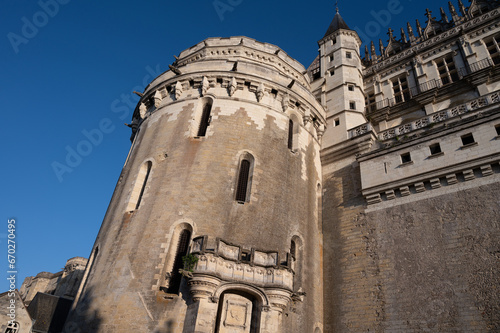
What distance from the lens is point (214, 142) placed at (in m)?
16.8

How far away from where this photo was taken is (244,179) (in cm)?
1639

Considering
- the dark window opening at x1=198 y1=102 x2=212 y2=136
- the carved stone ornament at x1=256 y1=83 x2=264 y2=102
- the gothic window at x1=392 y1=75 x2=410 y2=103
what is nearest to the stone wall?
the carved stone ornament at x1=256 y1=83 x2=264 y2=102

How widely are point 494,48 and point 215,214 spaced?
794 inches

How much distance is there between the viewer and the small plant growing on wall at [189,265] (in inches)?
472

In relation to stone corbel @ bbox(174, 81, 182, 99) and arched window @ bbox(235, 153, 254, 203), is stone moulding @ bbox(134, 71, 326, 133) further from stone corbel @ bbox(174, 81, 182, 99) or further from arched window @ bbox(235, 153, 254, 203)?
arched window @ bbox(235, 153, 254, 203)

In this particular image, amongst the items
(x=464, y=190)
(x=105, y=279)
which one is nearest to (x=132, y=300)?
(x=105, y=279)

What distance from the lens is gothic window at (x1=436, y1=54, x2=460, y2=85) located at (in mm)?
21891

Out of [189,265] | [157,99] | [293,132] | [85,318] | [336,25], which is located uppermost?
[336,25]

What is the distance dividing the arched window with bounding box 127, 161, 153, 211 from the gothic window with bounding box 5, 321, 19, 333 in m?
9.97

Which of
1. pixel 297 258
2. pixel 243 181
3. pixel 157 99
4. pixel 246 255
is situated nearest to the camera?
pixel 246 255

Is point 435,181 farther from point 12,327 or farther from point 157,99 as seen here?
point 12,327

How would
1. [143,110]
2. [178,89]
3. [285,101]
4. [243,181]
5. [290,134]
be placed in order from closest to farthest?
[243,181] < [178,89] < [285,101] < [290,134] < [143,110]

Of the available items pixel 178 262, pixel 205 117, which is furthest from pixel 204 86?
pixel 178 262

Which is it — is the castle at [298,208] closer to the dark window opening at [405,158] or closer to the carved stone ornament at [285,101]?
the carved stone ornament at [285,101]
